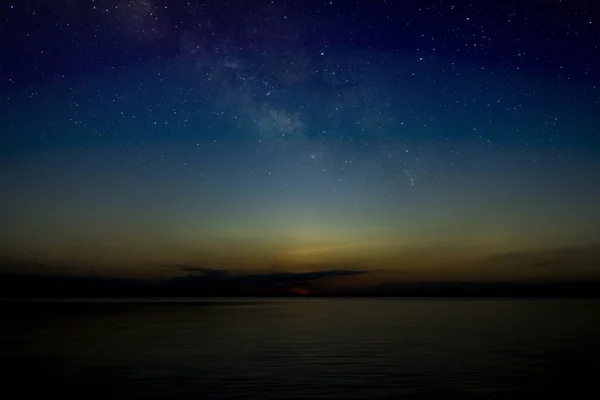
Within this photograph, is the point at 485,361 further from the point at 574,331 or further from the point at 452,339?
the point at 574,331

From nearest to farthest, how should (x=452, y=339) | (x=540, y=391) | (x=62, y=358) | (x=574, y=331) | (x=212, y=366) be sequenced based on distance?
(x=540, y=391)
(x=212, y=366)
(x=62, y=358)
(x=452, y=339)
(x=574, y=331)

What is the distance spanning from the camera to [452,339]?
1841 inches

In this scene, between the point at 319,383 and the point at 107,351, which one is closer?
the point at 319,383

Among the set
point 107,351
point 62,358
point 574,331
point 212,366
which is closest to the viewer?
point 212,366

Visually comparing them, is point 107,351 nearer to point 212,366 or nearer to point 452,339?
point 212,366

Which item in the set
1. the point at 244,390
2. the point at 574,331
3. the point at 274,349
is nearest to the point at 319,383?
the point at 244,390

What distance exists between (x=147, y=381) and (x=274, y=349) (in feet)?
49.8

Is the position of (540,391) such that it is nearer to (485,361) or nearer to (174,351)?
(485,361)

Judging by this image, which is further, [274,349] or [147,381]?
[274,349]

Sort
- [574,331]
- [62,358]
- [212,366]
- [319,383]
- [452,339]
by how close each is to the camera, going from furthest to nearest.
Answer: [574,331] → [452,339] → [62,358] → [212,366] → [319,383]

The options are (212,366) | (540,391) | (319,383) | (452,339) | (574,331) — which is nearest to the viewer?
(540,391)

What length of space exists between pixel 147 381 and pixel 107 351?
13.2 metres

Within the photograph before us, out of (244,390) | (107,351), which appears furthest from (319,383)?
(107,351)

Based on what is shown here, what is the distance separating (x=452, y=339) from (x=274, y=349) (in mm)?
14221
